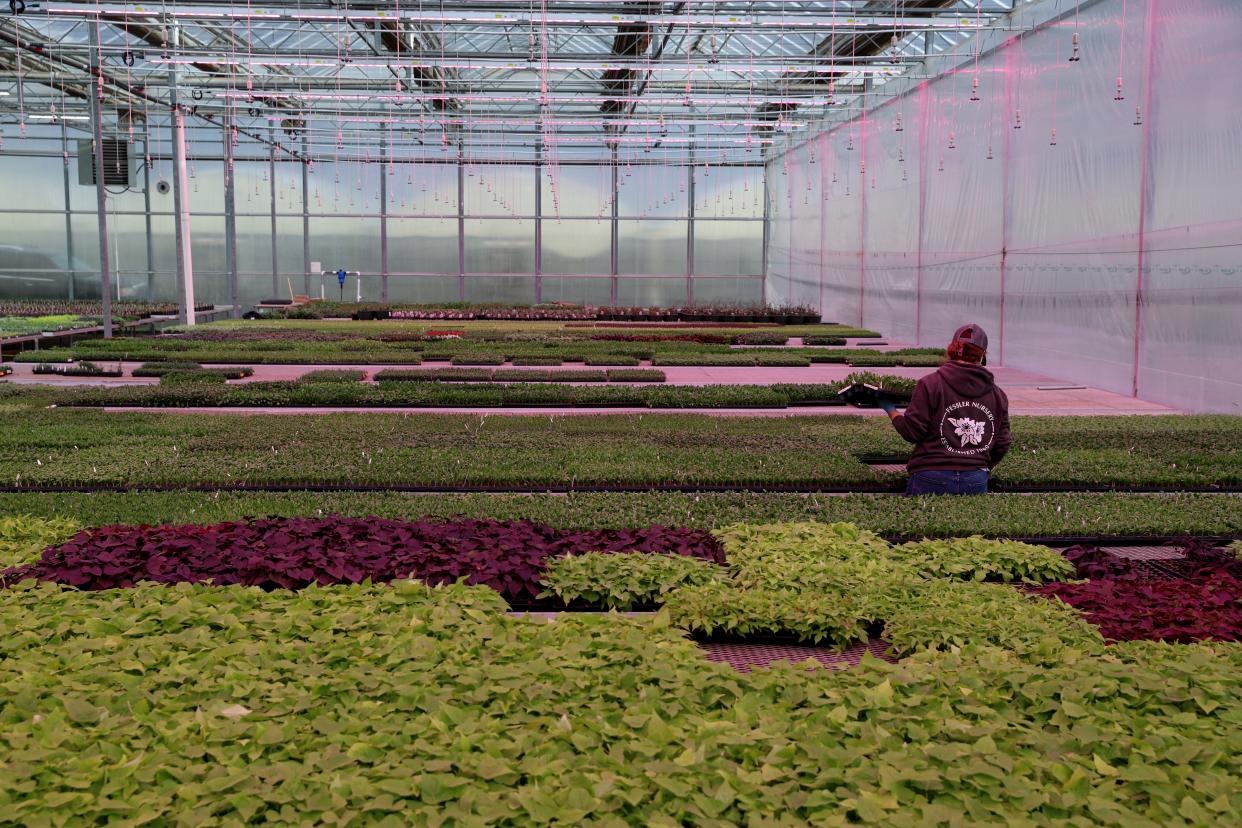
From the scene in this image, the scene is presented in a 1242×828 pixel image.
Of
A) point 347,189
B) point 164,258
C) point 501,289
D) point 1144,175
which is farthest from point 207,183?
point 1144,175

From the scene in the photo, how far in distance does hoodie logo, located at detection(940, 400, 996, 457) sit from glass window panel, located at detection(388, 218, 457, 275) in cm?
3877

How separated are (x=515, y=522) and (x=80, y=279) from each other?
139 ft

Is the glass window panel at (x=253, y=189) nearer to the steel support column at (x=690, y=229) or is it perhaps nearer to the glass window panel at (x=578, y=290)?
the glass window panel at (x=578, y=290)

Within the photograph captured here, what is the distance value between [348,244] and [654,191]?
1338cm

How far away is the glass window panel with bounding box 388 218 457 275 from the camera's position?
4594cm

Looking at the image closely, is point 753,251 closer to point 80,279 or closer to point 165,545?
point 80,279

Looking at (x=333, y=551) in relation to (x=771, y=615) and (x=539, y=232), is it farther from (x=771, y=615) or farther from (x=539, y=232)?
(x=539, y=232)

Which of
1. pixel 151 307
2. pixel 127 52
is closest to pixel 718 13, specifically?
pixel 127 52

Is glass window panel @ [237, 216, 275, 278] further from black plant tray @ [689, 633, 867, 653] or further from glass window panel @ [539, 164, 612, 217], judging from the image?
black plant tray @ [689, 633, 867, 653]

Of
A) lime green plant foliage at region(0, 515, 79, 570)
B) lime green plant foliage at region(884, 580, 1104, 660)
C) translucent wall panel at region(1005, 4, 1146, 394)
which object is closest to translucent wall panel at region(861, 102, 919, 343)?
translucent wall panel at region(1005, 4, 1146, 394)

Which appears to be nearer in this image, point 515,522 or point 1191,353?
point 515,522

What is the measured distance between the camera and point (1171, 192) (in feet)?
58.2

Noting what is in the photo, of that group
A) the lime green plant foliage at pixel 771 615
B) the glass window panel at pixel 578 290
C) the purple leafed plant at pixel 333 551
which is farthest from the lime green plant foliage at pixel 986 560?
the glass window panel at pixel 578 290

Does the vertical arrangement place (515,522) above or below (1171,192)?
below
